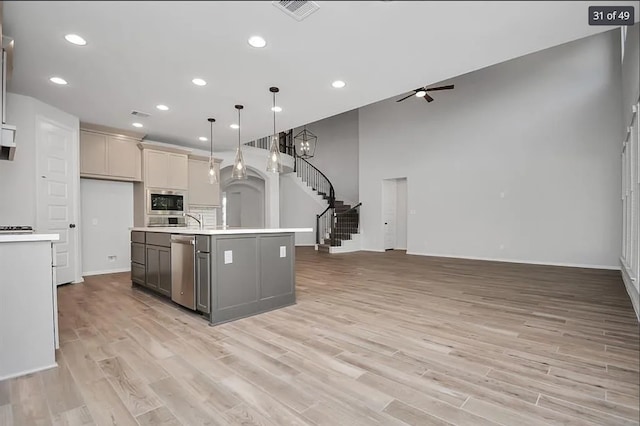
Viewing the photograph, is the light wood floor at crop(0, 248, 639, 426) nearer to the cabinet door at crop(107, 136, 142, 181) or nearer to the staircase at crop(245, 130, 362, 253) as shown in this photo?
the cabinet door at crop(107, 136, 142, 181)

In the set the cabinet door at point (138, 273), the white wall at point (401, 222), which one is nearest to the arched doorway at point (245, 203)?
the white wall at point (401, 222)

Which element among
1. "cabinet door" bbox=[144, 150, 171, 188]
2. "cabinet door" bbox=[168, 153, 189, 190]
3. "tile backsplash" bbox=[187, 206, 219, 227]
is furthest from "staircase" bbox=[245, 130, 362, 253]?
"cabinet door" bbox=[144, 150, 171, 188]

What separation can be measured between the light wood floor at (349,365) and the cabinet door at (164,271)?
0.24 metres

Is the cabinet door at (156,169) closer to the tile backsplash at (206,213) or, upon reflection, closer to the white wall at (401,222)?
the tile backsplash at (206,213)

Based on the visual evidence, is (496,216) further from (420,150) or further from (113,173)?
(113,173)

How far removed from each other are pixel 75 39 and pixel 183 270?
8.16 feet

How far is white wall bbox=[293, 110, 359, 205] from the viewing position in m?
11.7

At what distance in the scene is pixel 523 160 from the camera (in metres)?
7.12

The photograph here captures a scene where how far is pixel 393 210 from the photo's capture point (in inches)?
400

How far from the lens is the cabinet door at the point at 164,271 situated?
4032mm

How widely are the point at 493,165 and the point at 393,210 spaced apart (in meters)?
3.35

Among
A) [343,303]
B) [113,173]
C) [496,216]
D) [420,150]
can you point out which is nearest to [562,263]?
[496,216]

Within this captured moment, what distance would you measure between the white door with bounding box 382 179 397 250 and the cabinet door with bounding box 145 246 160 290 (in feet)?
22.4

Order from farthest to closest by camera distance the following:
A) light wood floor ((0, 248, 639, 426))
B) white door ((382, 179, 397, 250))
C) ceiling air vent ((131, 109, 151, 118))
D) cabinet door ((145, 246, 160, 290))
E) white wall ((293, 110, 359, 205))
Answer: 1. white wall ((293, 110, 359, 205))
2. white door ((382, 179, 397, 250))
3. ceiling air vent ((131, 109, 151, 118))
4. cabinet door ((145, 246, 160, 290))
5. light wood floor ((0, 248, 639, 426))
